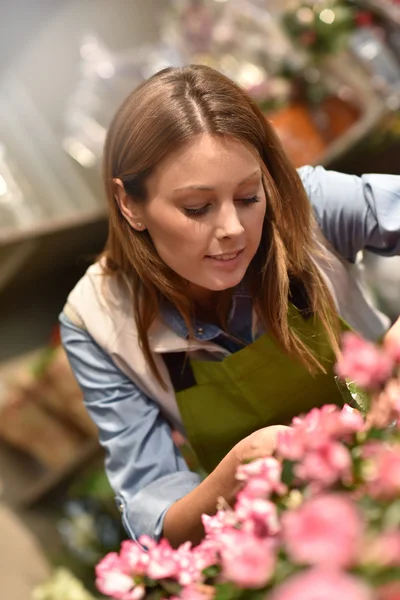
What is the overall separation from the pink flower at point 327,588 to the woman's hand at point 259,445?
38 cm

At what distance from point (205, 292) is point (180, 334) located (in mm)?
77

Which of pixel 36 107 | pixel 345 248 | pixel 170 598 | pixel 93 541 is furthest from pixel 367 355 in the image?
pixel 36 107

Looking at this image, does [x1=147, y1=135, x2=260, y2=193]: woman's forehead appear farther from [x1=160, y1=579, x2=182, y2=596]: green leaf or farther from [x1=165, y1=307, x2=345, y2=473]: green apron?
[x1=160, y1=579, x2=182, y2=596]: green leaf

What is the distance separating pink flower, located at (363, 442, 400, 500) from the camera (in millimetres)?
436

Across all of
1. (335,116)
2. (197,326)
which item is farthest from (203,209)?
(335,116)

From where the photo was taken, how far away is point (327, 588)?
1.22ft

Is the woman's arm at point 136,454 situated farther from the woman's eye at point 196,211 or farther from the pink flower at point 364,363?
the pink flower at point 364,363

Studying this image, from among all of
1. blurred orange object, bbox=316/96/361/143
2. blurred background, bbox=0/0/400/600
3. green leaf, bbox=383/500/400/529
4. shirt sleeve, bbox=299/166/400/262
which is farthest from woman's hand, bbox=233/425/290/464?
blurred orange object, bbox=316/96/361/143

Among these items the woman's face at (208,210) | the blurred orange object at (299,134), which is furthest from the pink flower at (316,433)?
the blurred orange object at (299,134)

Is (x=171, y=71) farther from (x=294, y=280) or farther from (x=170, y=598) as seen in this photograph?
(x=170, y=598)

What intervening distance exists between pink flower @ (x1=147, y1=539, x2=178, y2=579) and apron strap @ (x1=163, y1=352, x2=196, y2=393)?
0.42m

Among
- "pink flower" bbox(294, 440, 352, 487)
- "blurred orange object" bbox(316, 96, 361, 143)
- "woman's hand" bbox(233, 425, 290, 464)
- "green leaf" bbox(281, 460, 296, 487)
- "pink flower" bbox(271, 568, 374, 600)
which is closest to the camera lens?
"pink flower" bbox(271, 568, 374, 600)

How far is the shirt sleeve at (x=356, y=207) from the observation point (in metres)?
1.12

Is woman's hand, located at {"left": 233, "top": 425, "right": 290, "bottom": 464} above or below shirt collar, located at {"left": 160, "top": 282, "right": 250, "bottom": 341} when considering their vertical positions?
below
